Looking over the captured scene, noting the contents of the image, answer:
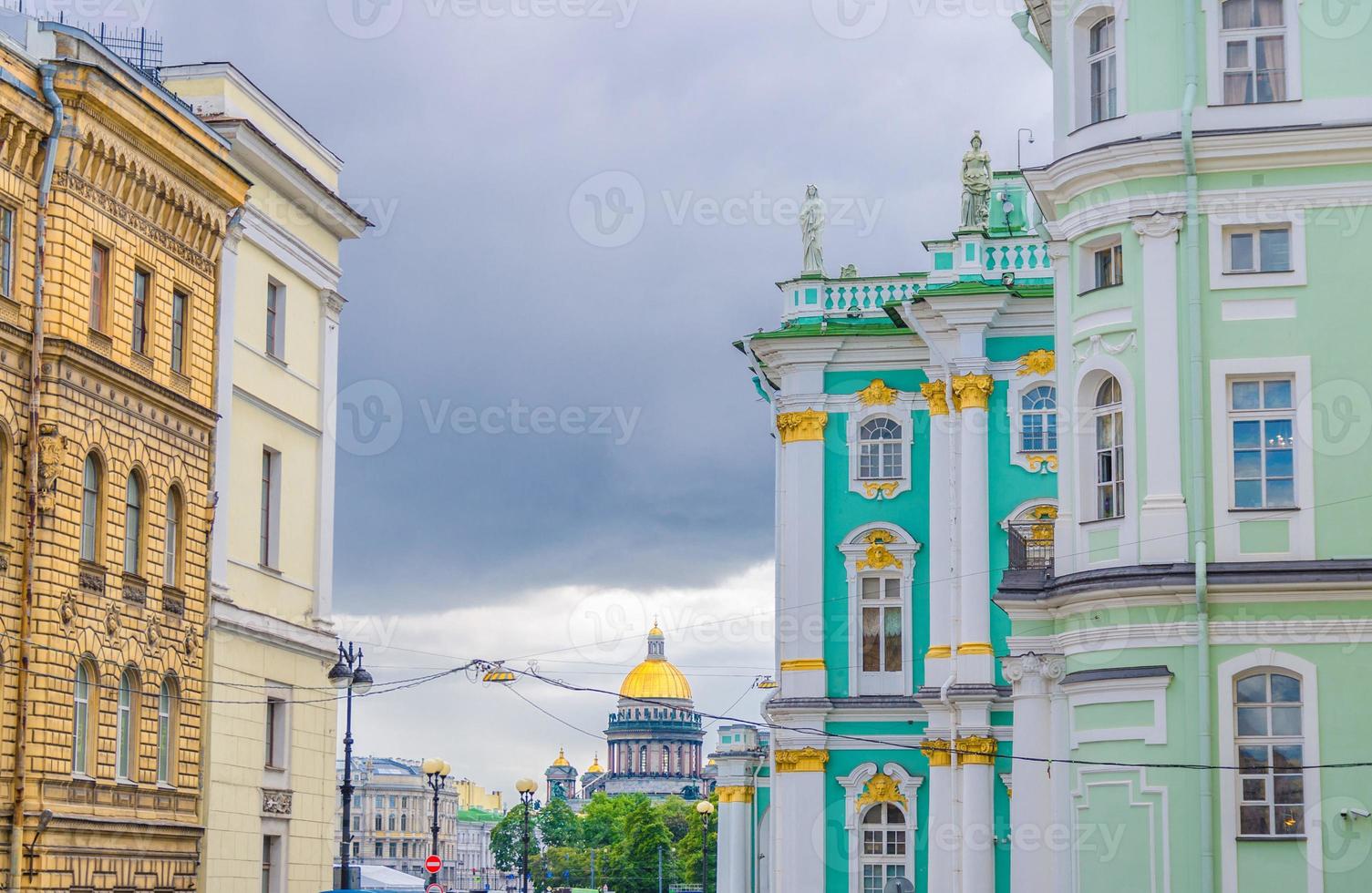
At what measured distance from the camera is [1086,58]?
34.1 m

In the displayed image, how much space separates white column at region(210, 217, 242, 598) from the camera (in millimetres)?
39344

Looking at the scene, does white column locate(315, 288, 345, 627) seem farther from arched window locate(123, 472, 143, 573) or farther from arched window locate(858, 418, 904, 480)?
arched window locate(858, 418, 904, 480)

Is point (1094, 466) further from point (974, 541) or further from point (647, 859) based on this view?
point (647, 859)

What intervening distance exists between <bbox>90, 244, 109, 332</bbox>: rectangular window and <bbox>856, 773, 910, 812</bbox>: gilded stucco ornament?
23.4 metres

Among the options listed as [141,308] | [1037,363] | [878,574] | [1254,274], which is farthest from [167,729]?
[1037,363]

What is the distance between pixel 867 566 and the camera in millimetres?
52375

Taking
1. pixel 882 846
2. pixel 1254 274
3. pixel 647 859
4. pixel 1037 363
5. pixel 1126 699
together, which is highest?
pixel 1037 363

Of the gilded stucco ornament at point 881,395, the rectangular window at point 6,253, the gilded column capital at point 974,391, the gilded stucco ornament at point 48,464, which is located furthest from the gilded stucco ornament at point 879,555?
the rectangular window at point 6,253

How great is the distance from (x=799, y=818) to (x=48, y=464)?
2404cm

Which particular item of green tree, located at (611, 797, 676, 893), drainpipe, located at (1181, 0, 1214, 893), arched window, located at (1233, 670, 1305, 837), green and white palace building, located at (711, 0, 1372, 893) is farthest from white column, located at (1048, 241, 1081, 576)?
green tree, located at (611, 797, 676, 893)

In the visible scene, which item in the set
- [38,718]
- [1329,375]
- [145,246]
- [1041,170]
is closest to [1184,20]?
[1041,170]

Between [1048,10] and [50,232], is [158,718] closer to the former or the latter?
[50,232]

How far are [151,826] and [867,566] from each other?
21.1m

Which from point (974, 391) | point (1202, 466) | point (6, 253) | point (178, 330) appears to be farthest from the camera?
point (974, 391)
